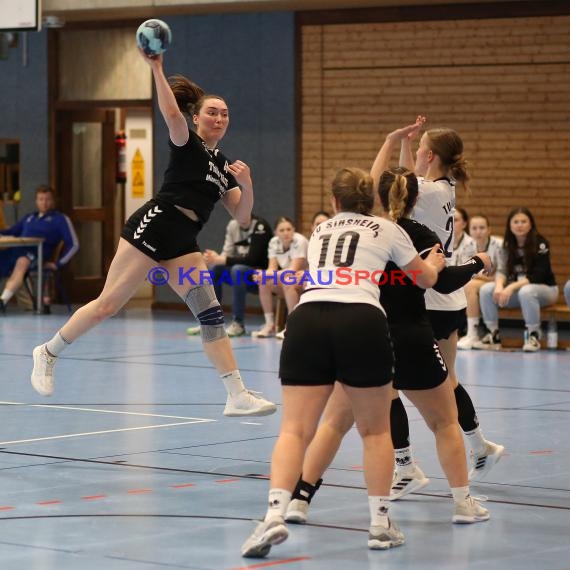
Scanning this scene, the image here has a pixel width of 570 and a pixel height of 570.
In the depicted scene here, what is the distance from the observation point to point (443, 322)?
6.32 metres

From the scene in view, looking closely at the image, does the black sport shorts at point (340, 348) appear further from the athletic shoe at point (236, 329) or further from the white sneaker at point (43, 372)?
the athletic shoe at point (236, 329)

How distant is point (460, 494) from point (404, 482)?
0.58m

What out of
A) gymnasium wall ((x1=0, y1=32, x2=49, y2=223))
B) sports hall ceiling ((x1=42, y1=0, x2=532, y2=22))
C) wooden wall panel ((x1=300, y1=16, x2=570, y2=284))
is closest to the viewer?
wooden wall panel ((x1=300, y1=16, x2=570, y2=284))

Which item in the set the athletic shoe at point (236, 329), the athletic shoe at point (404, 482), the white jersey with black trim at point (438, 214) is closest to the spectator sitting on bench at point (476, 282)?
the athletic shoe at point (236, 329)

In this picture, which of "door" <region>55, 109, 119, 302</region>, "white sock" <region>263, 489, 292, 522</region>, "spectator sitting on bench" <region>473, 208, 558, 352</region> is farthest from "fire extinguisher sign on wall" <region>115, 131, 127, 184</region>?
"white sock" <region>263, 489, 292, 522</region>

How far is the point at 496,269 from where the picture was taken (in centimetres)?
1390

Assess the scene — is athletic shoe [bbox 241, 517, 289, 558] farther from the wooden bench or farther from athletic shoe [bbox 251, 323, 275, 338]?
athletic shoe [bbox 251, 323, 275, 338]

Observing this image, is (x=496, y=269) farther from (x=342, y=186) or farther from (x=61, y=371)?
(x=342, y=186)

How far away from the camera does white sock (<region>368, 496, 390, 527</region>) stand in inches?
207

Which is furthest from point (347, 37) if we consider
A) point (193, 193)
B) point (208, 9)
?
point (193, 193)

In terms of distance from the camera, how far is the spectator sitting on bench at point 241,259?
1533cm

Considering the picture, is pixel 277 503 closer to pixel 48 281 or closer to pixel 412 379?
pixel 412 379

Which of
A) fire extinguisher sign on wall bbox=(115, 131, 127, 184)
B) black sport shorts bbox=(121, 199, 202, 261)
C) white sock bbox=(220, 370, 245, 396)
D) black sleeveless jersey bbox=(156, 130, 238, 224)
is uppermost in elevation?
fire extinguisher sign on wall bbox=(115, 131, 127, 184)

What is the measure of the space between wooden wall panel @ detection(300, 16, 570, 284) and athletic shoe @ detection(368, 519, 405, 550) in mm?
11322
